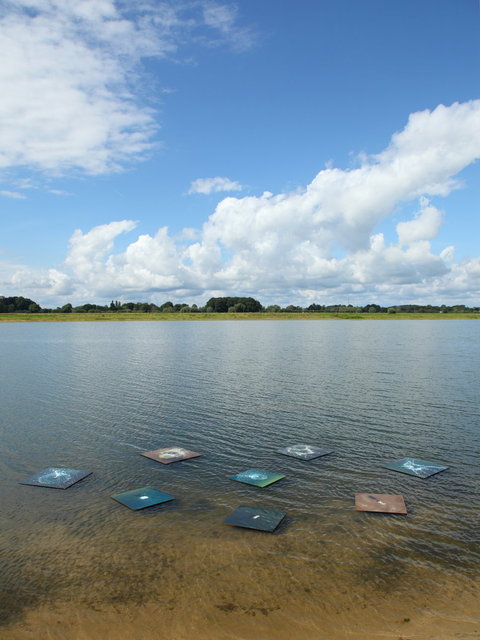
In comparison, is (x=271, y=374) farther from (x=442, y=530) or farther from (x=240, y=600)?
(x=240, y=600)

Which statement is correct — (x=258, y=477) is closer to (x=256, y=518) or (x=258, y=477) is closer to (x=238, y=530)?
(x=256, y=518)

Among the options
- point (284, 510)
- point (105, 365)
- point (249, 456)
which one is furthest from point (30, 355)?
point (284, 510)

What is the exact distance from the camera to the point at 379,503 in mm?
13438

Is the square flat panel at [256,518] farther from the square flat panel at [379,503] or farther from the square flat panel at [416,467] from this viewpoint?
the square flat panel at [416,467]

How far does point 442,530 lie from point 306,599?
5250 millimetres

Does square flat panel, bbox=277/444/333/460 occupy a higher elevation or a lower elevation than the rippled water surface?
higher

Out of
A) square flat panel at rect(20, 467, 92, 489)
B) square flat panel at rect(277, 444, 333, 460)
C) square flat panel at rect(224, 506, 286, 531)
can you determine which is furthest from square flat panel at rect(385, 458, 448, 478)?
square flat panel at rect(20, 467, 92, 489)

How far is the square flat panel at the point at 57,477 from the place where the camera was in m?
15.2

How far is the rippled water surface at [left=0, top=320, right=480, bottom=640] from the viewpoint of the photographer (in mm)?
8625

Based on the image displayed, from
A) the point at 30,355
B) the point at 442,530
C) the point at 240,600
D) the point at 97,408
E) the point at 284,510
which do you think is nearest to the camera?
the point at 240,600

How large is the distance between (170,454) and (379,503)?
358 inches

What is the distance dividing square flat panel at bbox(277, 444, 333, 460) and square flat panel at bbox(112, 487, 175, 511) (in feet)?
19.8

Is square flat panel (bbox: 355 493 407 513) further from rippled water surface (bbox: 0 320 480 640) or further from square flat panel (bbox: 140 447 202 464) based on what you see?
square flat panel (bbox: 140 447 202 464)

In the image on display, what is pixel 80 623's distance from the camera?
8469 mm
